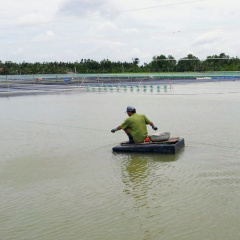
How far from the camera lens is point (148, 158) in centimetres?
1029

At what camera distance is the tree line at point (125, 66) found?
299ft

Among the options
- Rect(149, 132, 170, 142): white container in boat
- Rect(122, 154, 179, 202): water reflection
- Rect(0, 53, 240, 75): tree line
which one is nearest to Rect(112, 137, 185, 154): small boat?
Rect(149, 132, 170, 142): white container in boat

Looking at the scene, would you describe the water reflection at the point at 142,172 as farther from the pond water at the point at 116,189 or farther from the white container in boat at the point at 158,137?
the white container in boat at the point at 158,137

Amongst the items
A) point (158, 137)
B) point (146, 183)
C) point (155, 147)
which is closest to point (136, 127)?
point (158, 137)

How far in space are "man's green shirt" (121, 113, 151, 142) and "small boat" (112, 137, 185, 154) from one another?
196 mm

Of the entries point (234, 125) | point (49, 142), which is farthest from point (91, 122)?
point (234, 125)

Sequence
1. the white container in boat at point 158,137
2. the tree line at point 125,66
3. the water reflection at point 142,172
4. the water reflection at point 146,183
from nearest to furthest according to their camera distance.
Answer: the water reflection at point 146,183
the water reflection at point 142,172
the white container in boat at point 158,137
the tree line at point 125,66

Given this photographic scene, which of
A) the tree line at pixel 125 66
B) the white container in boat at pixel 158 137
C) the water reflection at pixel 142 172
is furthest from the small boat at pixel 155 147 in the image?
the tree line at pixel 125 66

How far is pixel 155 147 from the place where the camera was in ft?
34.7

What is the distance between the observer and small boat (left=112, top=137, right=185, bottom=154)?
415 inches

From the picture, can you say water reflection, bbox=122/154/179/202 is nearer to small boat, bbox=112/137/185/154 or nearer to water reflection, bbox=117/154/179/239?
water reflection, bbox=117/154/179/239

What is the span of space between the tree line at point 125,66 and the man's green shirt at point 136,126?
259 feet

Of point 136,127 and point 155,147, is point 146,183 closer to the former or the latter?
point 155,147

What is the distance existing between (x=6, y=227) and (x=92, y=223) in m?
1.29
